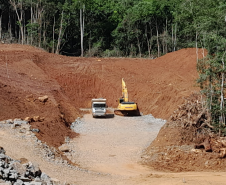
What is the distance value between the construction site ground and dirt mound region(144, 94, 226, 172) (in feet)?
0.84

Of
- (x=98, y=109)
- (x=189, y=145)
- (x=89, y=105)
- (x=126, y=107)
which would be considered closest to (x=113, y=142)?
(x=189, y=145)

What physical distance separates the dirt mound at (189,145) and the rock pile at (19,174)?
25.4 feet

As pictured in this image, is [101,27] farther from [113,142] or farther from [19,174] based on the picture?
[19,174]

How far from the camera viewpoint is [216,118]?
18.4 m

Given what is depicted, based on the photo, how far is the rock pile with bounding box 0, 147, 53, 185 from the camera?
8.98 m

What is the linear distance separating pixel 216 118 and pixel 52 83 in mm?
20838

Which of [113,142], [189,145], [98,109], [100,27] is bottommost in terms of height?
[113,142]

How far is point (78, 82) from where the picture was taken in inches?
1468

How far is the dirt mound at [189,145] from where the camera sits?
16.3 meters

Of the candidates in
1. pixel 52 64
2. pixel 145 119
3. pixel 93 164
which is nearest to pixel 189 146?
pixel 93 164

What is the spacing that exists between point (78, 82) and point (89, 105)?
12.8ft

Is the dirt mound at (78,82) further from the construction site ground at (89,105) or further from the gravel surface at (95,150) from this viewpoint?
the gravel surface at (95,150)

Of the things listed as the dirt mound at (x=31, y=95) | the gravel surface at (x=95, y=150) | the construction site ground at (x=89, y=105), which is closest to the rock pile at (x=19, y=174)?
the gravel surface at (x=95, y=150)

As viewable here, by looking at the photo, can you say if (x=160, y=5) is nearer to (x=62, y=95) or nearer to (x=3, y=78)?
(x=62, y=95)
